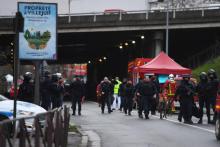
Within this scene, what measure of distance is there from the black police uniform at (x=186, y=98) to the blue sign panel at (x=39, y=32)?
7.08 metres

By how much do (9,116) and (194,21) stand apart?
40.4 m

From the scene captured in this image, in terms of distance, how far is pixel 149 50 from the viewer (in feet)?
200

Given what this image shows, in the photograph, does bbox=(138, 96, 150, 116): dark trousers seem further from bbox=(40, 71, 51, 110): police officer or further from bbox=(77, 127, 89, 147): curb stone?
bbox=(77, 127, 89, 147): curb stone

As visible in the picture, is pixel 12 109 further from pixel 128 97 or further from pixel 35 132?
pixel 128 97

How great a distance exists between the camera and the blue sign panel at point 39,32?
16.8 metres

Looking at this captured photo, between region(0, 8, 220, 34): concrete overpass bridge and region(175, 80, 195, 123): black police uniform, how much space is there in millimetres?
31522

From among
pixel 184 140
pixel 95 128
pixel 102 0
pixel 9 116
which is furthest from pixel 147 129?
pixel 102 0

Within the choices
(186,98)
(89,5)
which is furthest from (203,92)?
(89,5)

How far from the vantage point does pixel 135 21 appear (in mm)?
55562

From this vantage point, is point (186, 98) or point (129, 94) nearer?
point (186, 98)

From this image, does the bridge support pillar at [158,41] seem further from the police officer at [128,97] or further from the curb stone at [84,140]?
the curb stone at [84,140]

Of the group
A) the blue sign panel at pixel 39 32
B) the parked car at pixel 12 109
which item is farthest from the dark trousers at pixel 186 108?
the parked car at pixel 12 109

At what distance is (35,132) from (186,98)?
1553 cm

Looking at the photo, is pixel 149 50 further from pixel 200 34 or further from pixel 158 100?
pixel 158 100
